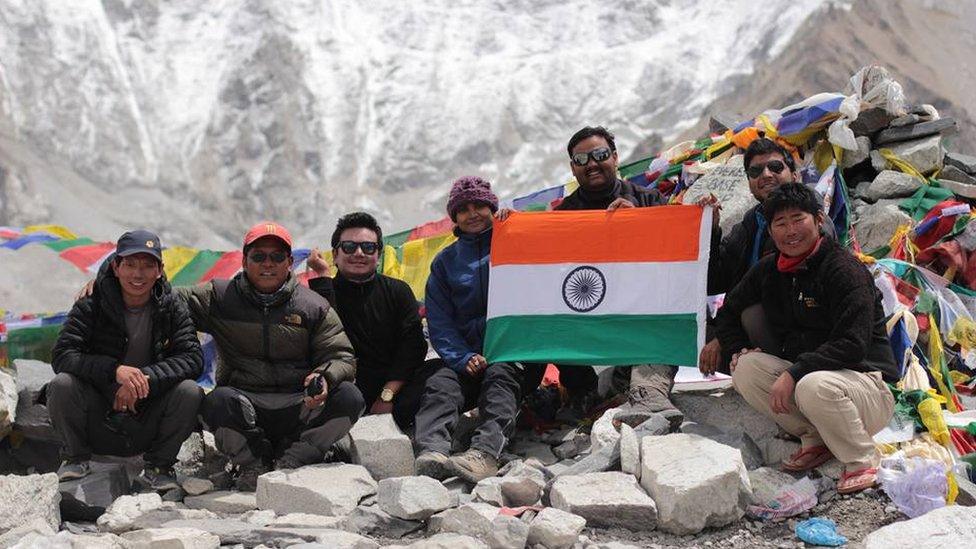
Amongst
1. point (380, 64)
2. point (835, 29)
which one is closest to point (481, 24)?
point (380, 64)

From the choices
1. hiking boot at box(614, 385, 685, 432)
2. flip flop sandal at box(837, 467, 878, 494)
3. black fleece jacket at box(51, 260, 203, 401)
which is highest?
black fleece jacket at box(51, 260, 203, 401)

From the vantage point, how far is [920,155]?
26.0ft

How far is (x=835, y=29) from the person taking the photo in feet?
164

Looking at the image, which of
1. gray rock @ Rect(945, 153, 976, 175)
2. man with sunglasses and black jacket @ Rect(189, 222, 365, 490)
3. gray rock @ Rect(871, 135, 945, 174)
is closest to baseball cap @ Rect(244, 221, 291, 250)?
man with sunglasses and black jacket @ Rect(189, 222, 365, 490)

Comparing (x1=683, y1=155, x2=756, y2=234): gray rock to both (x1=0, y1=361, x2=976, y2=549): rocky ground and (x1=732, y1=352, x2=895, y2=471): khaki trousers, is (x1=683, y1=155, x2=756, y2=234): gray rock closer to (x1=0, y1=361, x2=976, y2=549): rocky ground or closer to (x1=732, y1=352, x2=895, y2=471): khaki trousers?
(x1=0, y1=361, x2=976, y2=549): rocky ground

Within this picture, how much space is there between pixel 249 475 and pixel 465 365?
1.37 meters

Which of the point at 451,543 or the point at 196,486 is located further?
the point at 196,486

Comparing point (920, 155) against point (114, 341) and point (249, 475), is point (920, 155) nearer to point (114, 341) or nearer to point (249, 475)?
point (249, 475)

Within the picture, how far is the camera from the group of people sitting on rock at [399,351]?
479 centimetres

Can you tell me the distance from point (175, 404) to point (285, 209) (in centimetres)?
5256

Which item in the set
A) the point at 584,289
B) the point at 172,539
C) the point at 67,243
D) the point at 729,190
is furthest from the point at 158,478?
the point at 67,243

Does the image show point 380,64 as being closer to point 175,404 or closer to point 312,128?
point 312,128

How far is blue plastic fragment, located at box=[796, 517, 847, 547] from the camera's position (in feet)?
14.0

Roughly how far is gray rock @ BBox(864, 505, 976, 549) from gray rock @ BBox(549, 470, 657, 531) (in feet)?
3.08
